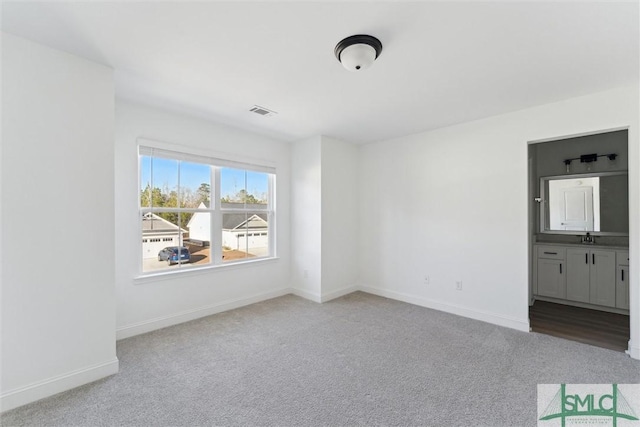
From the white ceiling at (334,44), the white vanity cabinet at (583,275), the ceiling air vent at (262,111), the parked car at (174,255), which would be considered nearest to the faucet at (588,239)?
the white vanity cabinet at (583,275)

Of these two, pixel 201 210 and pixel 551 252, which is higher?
pixel 201 210

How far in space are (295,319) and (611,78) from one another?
13.1 ft

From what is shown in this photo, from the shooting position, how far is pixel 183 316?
339cm

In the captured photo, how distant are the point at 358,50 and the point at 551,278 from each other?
4.44m

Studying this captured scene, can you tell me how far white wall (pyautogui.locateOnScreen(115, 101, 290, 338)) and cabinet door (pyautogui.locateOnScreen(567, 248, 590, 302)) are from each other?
14.0ft

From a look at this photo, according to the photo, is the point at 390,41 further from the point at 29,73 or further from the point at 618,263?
the point at 618,263

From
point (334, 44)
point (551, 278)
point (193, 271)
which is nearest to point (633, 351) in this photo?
point (551, 278)

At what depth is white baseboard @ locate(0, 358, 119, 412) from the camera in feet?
6.13

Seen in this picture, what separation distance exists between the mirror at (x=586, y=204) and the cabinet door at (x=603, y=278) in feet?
1.49

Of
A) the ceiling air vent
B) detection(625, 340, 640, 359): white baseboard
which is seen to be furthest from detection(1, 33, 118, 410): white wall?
detection(625, 340, 640, 359): white baseboard

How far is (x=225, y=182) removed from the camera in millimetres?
3949

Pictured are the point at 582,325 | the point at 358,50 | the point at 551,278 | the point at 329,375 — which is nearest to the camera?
the point at 358,50

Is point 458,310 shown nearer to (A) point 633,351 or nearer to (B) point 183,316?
(A) point 633,351

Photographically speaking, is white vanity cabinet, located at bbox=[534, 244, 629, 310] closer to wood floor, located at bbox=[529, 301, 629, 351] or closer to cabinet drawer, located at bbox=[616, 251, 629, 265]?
cabinet drawer, located at bbox=[616, 251, 629, 265]
